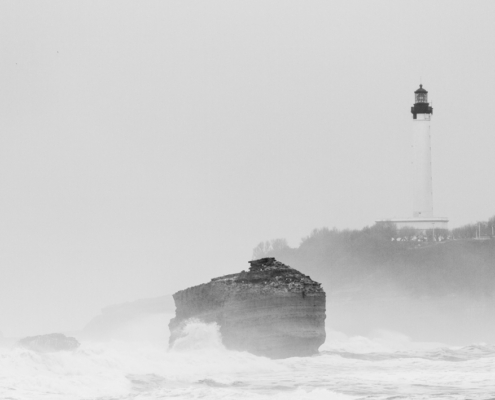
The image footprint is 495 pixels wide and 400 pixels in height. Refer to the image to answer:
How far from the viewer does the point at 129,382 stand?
3147cm

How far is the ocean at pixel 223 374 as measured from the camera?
28594 millimetres

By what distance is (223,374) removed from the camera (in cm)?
3506

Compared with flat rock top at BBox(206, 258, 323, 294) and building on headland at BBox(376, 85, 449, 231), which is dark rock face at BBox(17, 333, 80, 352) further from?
building on headland at BBox(376, 85, 449, 231)

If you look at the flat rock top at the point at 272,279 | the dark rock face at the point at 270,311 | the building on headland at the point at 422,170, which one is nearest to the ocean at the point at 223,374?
the dark rock face at the point at 270,311

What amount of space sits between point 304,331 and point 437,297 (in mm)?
44749

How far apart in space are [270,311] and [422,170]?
2493 inches

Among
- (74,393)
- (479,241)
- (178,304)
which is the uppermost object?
(479,241)

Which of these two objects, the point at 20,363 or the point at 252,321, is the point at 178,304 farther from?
the point at 20,363

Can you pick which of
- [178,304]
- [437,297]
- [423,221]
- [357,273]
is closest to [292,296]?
[178,304]

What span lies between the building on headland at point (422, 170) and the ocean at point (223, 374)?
58610 millimetres

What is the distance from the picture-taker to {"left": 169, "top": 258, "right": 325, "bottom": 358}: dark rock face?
4009cm

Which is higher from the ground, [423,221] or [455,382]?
[423,221]

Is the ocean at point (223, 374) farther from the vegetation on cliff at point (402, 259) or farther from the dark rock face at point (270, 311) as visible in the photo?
the vegetation on cliff at point (402, 259)

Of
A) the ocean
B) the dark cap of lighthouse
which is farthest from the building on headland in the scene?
the ocean
